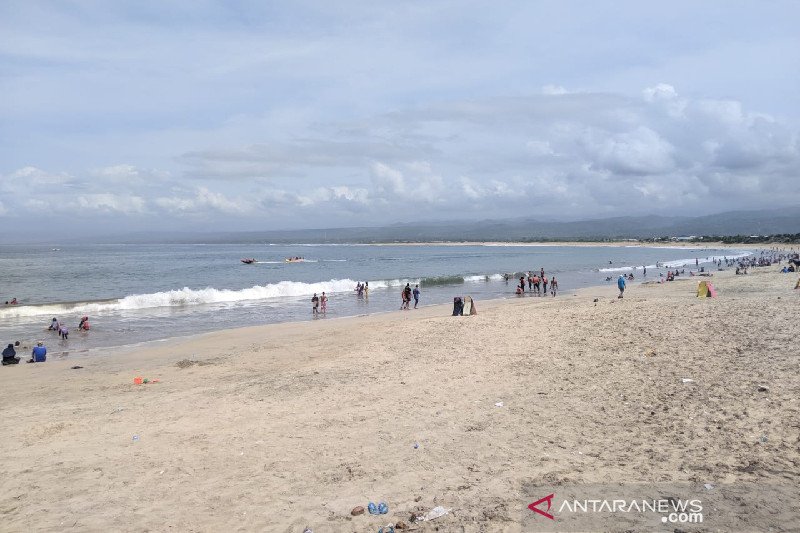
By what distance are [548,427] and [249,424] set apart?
4575mm

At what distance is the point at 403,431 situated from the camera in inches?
315

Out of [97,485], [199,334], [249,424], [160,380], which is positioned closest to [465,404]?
[249,424]

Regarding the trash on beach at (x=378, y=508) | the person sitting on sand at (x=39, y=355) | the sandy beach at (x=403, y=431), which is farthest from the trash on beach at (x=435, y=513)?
the person sitting on sand at (x=39, y=355)

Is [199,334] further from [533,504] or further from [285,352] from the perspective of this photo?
[533,504]

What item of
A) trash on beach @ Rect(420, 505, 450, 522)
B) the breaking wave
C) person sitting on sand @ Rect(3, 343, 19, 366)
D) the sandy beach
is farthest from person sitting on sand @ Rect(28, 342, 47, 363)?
trash on beach @ Rect(420, 505, 450, 522)

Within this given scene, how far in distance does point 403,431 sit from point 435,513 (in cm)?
254

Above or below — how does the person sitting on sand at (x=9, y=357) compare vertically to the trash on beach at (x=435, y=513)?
below

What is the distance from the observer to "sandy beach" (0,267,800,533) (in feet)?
19.2

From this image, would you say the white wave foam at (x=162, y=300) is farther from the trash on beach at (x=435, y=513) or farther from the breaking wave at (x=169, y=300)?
the trash on beach at (x=435, y=513)

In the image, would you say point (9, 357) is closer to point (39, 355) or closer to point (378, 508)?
point (39, 355)

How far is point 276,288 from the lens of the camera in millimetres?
41062

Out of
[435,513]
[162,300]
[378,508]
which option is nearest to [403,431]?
[378,508]

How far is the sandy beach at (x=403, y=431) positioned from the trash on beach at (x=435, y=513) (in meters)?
0.08

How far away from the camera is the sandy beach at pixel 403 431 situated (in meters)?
5.86
